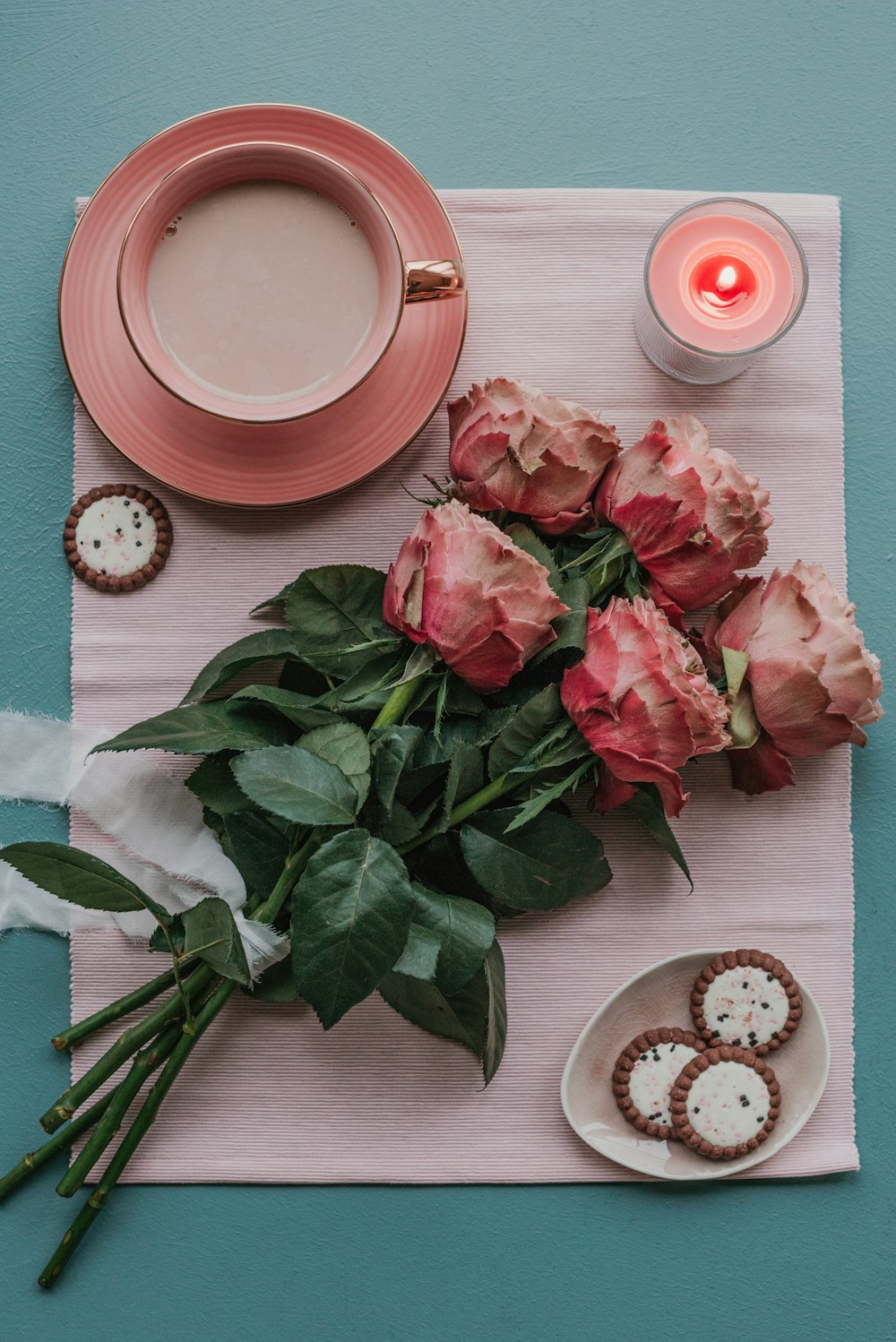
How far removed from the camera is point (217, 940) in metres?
0.65

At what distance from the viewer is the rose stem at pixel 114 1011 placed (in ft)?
2.34

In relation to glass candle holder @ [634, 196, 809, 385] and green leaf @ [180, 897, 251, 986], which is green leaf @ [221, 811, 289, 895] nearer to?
green leaf @ [180, 897, 251, 986]

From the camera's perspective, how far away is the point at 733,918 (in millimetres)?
→ 791

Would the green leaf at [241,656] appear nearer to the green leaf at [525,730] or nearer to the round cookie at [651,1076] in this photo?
the green leaf at [525,730]

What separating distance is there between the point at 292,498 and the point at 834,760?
0.44 m

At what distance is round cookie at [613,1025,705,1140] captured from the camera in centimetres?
77

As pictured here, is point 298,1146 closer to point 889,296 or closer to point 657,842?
point 657,842

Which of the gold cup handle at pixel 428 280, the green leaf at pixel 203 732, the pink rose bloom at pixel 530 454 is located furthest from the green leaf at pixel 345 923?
the gold cup handle at pixel 428 280

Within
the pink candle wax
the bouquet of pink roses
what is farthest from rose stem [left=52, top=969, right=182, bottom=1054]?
the pink candle wax

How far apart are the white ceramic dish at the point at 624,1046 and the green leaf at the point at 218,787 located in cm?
30

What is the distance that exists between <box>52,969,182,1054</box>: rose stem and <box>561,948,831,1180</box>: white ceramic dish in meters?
0.29

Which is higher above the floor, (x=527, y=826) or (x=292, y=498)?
(x=292, y=498)

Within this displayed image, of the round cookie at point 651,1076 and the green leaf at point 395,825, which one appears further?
the round cookie at point 651,1076

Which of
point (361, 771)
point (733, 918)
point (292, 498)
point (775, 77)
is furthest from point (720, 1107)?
point (775, 77)
